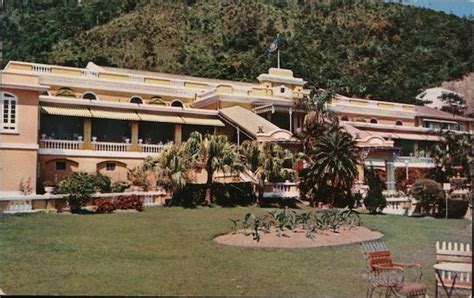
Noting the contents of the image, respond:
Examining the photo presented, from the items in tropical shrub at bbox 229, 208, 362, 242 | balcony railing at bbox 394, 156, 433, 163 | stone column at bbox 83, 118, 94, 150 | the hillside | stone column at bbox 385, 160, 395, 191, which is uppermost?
the hillside

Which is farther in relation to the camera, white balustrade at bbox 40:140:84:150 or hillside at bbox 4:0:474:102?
hillside at bbox 4:0:474:102

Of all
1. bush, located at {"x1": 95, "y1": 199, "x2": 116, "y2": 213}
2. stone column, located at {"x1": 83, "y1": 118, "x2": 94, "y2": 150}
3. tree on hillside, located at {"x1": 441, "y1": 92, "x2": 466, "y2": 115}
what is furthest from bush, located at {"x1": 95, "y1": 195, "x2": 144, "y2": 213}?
tree on hillside, located at {"x1": 441, "y1": 92, "x2": 466, "y2": 115}

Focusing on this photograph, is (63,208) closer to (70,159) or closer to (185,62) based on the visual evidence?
(70,159)

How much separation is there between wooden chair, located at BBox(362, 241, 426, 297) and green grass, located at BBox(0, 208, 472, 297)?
16.9 inches

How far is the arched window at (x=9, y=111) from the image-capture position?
16.2 m

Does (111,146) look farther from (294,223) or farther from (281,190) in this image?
(294,223)

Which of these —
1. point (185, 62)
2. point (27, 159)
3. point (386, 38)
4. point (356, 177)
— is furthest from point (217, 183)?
point (185, 62)

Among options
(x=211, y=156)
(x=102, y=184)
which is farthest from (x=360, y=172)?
(x=102, y=184)

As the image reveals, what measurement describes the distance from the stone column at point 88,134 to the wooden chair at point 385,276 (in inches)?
546

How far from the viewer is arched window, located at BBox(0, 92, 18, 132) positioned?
16.2 m

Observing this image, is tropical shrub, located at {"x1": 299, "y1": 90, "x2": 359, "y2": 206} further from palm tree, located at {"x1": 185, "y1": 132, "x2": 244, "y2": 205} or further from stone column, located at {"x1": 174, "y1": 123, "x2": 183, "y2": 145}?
stone column, located at {"x1": 174, "y1": 123, "x2": 183, "y2": 145}

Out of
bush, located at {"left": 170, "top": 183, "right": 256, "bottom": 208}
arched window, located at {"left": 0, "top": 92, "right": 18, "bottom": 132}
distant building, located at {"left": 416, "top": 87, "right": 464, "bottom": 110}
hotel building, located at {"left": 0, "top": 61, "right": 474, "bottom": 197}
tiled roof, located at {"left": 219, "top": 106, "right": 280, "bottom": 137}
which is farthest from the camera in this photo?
distant building, located at {"left": 416, "top": 87, "right": 464, "bottom": 110}

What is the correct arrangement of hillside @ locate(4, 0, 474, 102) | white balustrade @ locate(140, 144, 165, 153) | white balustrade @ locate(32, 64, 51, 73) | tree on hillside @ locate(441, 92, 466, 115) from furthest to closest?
hillside @ locate(4, 0, 474, 102) < white balustrade @ locate(32, 64, 51, 73) < tree on hillside @ locate(441, 92, 466, 115) < white balustrade @ locate(140, 144, 165, 153)

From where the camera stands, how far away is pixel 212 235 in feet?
40.6
